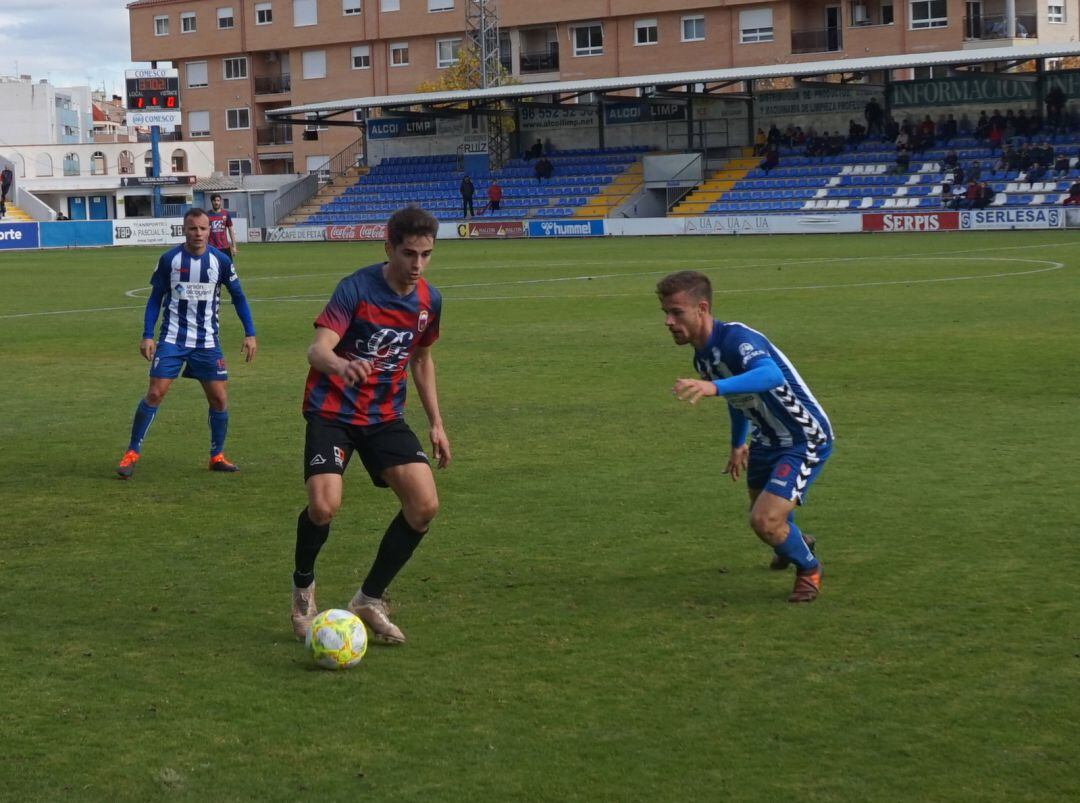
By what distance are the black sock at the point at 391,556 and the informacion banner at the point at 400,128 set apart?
64.3 metres

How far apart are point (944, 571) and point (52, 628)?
4359 mm

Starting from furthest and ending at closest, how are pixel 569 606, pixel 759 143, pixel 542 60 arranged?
pixel 542 60, pixel 759 143, pixel 569 606

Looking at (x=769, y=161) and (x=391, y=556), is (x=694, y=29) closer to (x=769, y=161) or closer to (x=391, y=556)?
(x=769, y=161)

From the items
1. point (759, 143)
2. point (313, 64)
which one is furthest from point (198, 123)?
point (759, 143)

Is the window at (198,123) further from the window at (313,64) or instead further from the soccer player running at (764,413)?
the soccer player running at (764,413)

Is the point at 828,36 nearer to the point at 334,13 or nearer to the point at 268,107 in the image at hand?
the point at 334,13

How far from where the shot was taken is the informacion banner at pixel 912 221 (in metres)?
46.4

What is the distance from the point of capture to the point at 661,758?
5340mm

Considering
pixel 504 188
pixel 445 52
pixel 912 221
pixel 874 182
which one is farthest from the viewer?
pixel 445 52

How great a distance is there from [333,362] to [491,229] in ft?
165

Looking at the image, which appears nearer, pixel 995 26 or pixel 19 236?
pixel 19 236

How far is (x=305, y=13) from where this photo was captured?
9588cm

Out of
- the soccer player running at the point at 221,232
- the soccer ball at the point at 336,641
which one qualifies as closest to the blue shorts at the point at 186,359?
the soccer ball at the point at 336,641

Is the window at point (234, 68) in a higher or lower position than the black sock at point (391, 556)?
higher
